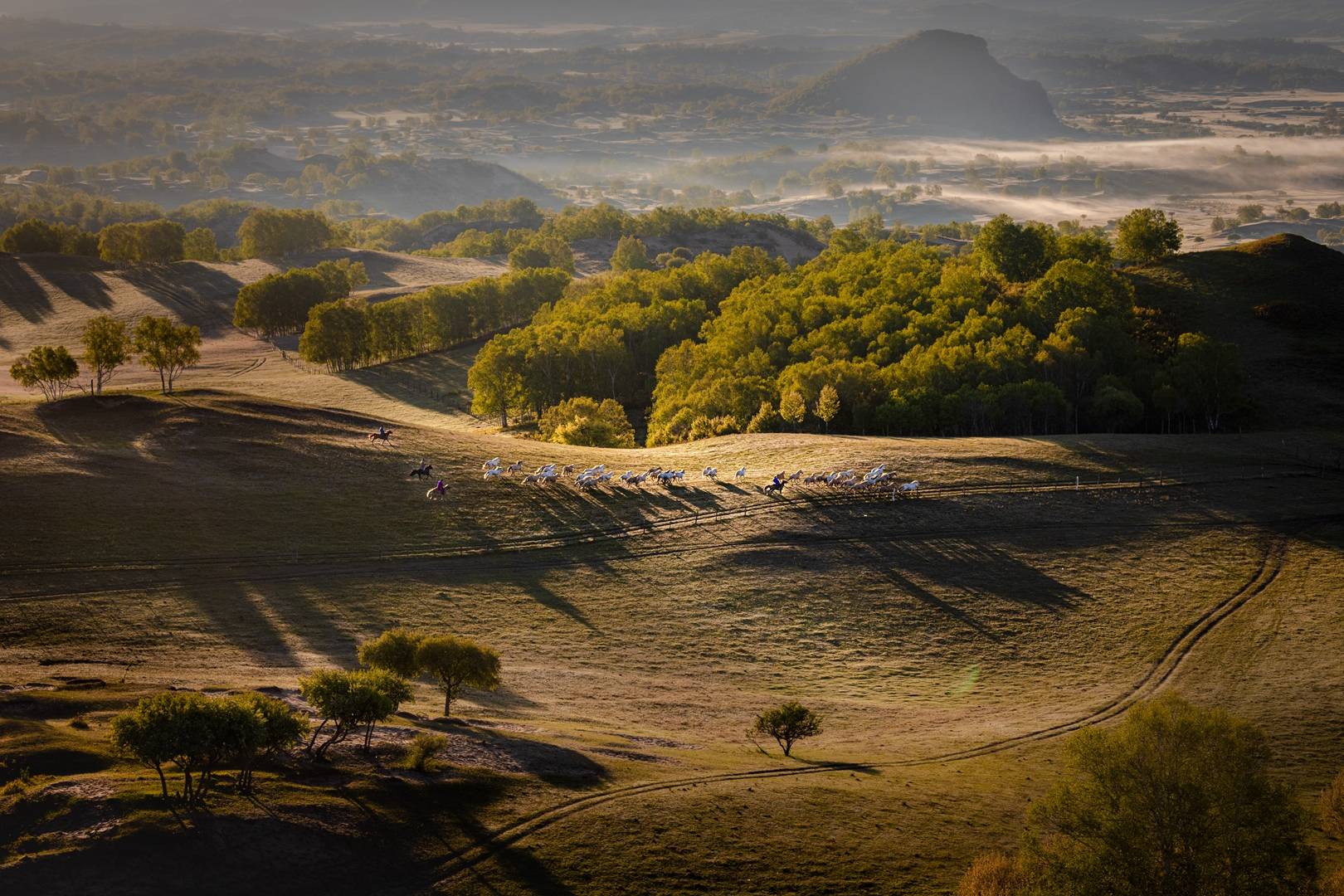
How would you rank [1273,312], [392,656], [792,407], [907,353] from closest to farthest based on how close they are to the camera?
[392,656]
[792,407]
[907,353]
[1273,312]

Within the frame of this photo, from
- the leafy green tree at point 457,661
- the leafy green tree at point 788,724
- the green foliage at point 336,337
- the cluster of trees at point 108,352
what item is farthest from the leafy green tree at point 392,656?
the green foliage at point 336,337

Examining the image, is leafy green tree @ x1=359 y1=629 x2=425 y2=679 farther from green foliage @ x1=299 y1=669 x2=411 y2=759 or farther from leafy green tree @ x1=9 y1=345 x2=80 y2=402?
leafy green tree @ x1=9 y1=345 x2=80 y2=402

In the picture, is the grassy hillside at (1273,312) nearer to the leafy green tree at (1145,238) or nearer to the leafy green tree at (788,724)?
the leafy green tree at (1145,238)

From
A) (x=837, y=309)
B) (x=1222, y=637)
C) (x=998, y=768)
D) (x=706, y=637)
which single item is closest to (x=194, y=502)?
(x=706, y=637)

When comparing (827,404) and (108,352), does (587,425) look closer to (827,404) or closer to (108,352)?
(827,404)

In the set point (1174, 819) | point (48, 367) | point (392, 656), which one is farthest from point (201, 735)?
point (48, 367)

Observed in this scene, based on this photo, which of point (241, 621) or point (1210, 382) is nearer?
point (241, 621)

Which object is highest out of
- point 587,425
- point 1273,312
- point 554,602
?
point 1273,312
